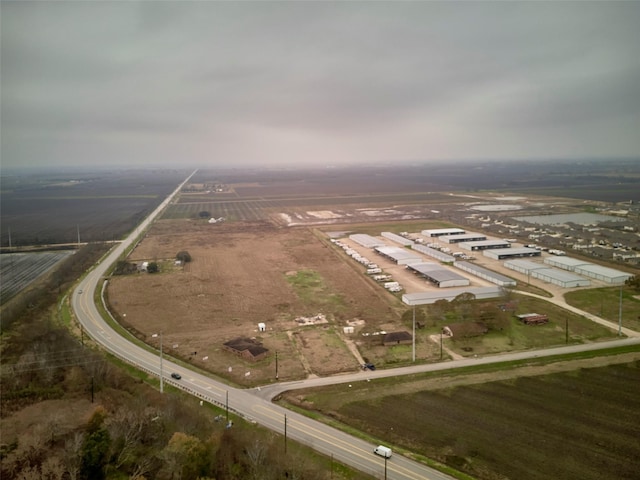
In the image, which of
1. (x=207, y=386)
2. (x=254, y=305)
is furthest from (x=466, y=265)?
(x=207, y=386)

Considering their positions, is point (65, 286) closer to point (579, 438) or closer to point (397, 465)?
point (397, 465)

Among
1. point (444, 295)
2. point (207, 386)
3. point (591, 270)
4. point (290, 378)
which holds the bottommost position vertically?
point (207, 386)

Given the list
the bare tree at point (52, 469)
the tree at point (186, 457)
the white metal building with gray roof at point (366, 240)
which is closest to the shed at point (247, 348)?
the tree at point (186, 457)

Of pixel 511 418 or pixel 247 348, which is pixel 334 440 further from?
pixel 247 348

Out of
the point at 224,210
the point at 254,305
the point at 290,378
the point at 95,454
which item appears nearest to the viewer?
the point at 95,454

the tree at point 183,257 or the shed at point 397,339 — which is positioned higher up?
the tree at point 183,257

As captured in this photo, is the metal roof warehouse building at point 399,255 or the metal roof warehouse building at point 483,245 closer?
the metal roof warehouse building at point 399,255

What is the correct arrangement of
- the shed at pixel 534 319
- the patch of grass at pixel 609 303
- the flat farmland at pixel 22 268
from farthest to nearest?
the flat farmland at pixel 22 268 < the patch of grass at pixel 609 303 < the shed at pixel 534 319

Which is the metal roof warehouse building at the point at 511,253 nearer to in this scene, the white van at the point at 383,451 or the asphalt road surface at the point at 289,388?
the asphalt road surface at the point at 289,388
